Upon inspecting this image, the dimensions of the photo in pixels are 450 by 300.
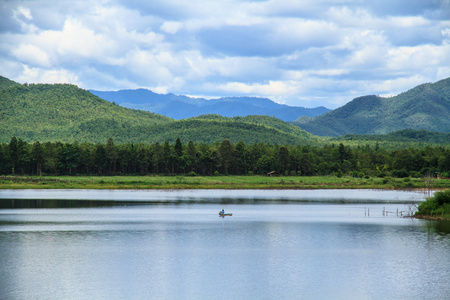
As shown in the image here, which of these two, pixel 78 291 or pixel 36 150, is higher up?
pixel 36 150

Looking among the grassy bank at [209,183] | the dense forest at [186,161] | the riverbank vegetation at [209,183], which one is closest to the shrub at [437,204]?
the grassy bank at [209,183]

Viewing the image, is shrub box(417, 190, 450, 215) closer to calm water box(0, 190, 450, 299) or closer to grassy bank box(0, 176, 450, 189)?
calm water box(0, 190, 450, 299)

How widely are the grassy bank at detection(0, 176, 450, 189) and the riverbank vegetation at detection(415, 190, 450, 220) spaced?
66369 mm

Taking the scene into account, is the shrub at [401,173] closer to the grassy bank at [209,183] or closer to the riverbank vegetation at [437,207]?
the grassy bank at [209,183]

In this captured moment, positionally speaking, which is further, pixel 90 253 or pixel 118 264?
pixel 90 253

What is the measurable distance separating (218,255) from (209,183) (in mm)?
103296

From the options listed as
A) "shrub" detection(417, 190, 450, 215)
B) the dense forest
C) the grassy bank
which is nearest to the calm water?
"shrub" detection(417, 190, 450, 215)

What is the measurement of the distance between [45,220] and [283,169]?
120 metres

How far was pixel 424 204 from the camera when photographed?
75.1m

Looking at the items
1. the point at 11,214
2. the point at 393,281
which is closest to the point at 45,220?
the point at 11,214

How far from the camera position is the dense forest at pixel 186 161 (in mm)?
162750

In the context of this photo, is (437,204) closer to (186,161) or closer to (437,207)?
(437,207)

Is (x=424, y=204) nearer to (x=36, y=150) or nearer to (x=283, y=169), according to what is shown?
(x=283, y=169)

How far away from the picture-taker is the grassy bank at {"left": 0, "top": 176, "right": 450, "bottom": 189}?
136 meters
